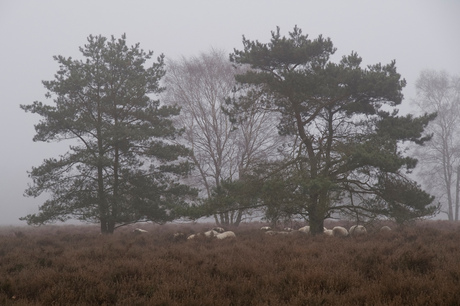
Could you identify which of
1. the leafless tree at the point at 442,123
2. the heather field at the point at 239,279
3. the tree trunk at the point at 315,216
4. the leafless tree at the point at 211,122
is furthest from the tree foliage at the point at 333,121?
the leafless tree at the point at 442,123

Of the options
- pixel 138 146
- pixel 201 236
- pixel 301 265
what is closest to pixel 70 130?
pixel 138 146

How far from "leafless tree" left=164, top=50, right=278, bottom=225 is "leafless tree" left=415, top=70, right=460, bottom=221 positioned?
13912mm

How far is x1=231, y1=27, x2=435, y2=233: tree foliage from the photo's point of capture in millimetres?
10378

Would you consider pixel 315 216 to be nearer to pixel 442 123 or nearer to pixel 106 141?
pixel 106 141

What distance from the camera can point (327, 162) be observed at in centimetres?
1104

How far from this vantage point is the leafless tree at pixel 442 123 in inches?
918

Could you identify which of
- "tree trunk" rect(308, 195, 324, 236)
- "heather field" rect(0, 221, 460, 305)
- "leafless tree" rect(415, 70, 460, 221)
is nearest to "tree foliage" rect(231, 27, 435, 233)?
"tree trunk" rect(308, 195, 324, 236)

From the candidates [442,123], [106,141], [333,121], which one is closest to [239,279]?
[333,121]

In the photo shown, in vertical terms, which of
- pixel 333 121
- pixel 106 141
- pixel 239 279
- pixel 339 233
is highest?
pixel 333 121

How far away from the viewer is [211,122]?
19328 mm

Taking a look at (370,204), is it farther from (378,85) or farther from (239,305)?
(239,305)

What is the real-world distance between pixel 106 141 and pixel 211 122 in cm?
791

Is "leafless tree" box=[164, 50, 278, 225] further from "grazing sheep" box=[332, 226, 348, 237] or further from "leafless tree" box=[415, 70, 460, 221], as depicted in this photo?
"leafless tree" box=[415, 70, 460, 221]

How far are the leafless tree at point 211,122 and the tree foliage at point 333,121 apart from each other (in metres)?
5.94
